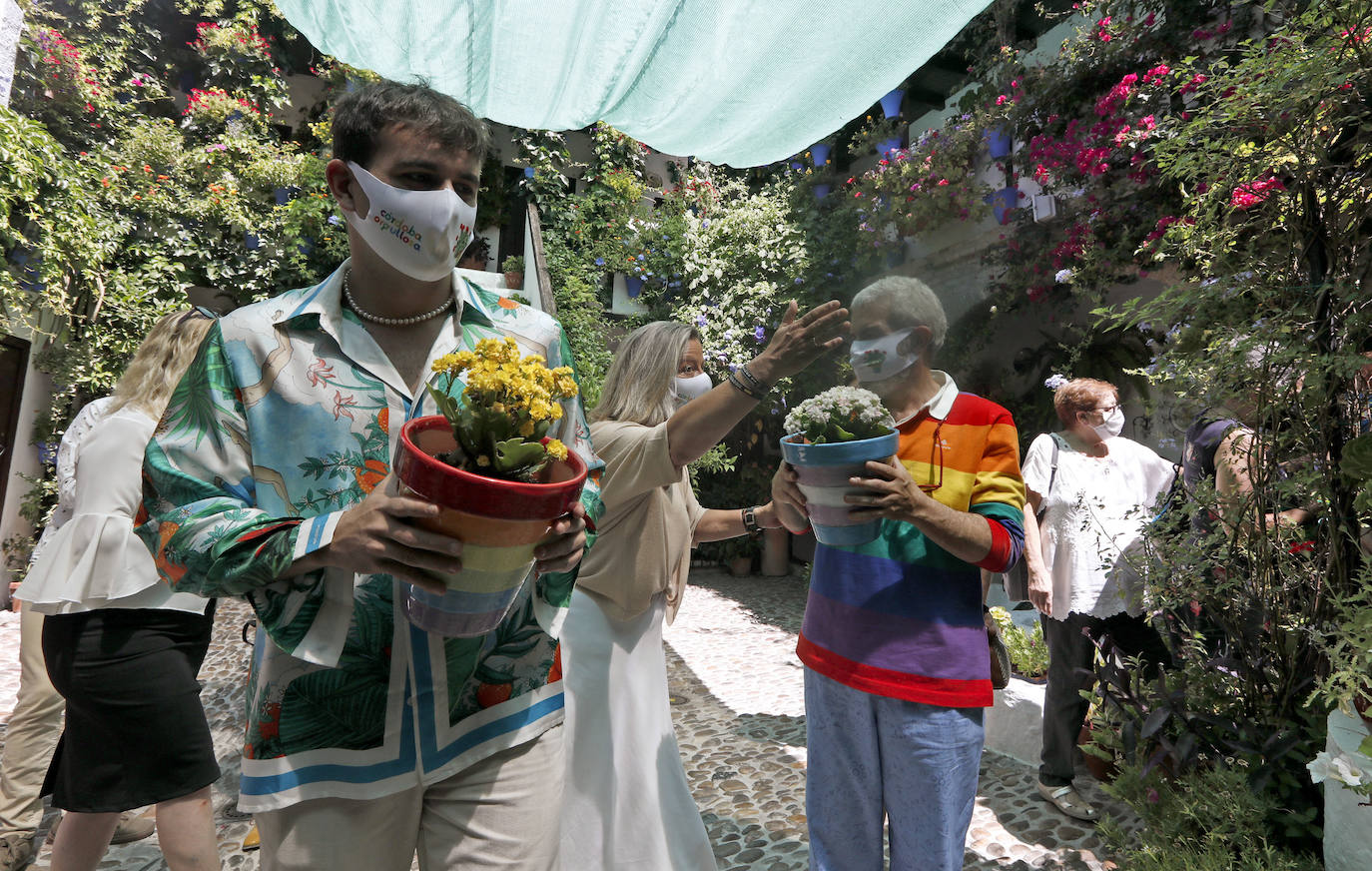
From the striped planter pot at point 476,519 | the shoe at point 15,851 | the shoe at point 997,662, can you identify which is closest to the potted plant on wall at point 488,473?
the striped planter pot at point 476,519

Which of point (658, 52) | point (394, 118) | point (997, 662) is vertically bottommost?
point (997, 662)

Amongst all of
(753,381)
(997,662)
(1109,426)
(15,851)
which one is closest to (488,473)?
(753,381)

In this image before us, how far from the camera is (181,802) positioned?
234cm

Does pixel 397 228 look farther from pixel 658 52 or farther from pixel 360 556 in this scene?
pixel 658 52

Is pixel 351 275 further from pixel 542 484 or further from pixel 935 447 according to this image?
pixel 935 447

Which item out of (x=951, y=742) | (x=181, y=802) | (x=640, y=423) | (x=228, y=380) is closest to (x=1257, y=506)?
(x=951, y=742)

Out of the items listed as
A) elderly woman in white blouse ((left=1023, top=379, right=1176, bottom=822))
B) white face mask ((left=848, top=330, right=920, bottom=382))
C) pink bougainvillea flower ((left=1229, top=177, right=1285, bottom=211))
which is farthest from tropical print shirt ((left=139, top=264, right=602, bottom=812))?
elderly woman in white blouse ((left=1023, top=379, right=1176, bottom=822))

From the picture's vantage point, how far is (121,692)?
2.30 m

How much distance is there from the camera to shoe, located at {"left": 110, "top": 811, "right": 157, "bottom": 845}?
10.7ft

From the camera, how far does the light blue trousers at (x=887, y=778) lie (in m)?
1.92

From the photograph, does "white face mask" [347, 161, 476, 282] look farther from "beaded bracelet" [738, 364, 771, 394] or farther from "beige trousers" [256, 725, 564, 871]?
"beige trousers" [256, 725, 564, 871]

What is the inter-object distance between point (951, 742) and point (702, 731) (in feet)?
10.3

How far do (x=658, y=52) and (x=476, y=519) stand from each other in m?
1.93

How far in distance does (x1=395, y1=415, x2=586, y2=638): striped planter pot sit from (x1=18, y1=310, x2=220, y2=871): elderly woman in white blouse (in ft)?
5.31
